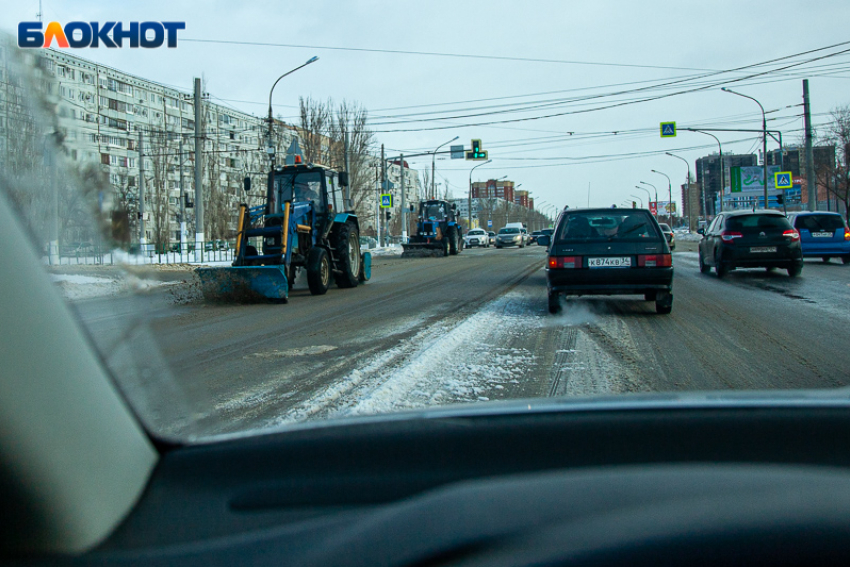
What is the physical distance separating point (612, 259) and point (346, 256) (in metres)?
6.82

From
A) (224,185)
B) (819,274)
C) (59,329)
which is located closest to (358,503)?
(59,329)

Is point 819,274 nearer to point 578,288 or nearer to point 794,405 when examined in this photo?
point 578,288

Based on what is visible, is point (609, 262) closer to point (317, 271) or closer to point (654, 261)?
point (654, 261)

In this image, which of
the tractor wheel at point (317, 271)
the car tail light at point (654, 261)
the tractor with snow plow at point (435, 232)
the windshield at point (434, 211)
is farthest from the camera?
the windshield at point (434, 211)

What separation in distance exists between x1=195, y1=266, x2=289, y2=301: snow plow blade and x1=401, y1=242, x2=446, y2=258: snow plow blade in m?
19.9

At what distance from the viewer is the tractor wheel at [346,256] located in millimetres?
14477

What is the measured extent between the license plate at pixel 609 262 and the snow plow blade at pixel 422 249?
2223 cm

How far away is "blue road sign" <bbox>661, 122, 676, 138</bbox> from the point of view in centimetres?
3312

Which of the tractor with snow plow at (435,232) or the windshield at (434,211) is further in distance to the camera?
the windshield at (434,211)

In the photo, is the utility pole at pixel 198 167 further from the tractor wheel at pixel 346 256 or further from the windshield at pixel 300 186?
the windshield at pixel 300 186

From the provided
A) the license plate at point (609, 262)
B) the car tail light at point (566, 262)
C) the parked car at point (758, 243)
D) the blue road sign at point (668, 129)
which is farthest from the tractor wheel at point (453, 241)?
the license plate at point (609, 262)

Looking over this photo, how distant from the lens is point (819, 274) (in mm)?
16141

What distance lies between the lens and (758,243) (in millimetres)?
15484

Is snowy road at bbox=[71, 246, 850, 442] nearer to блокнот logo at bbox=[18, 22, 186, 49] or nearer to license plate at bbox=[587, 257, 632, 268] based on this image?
license plate at bbox=[587, 257, 632, 268]
